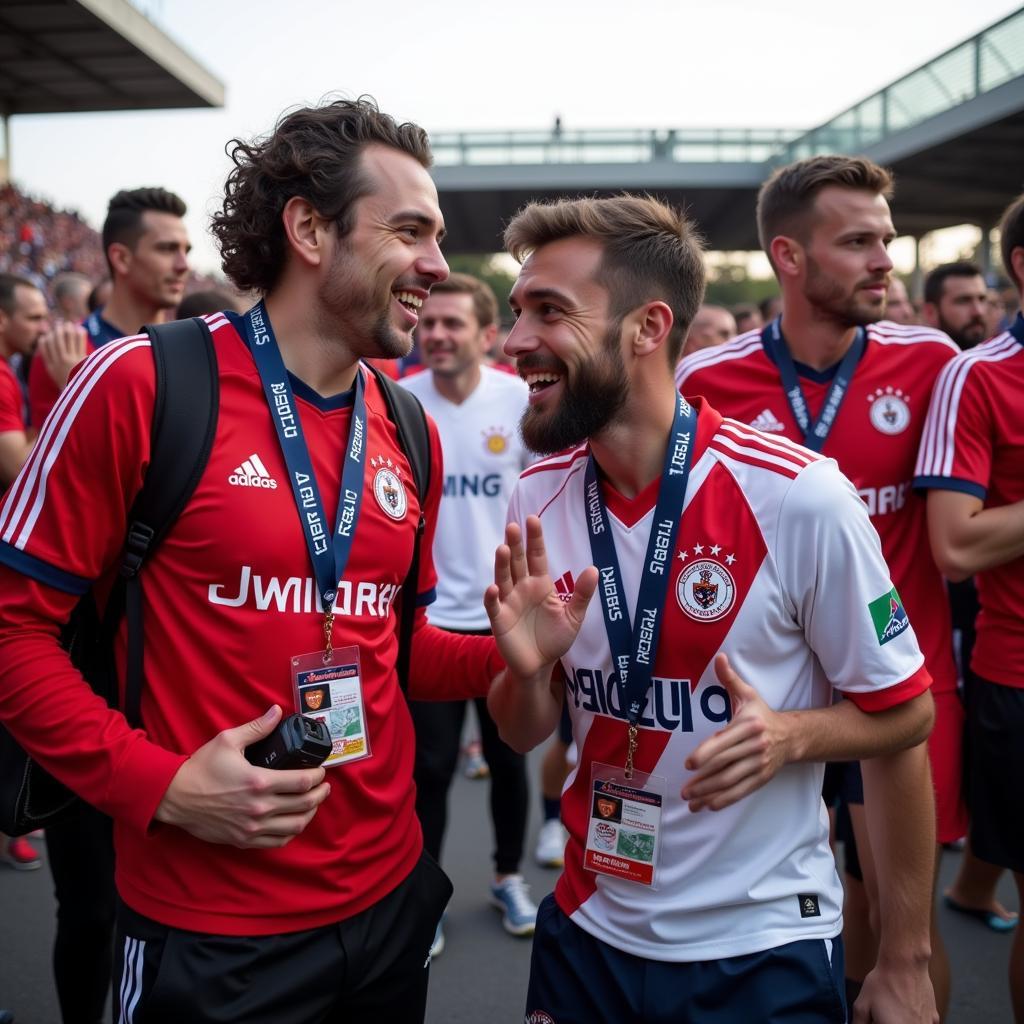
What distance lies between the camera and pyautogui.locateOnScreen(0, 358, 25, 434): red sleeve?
13.1 feet

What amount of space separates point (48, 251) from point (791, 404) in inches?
984

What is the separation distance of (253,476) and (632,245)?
955mm

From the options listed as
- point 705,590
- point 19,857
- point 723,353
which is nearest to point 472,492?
point 723,353

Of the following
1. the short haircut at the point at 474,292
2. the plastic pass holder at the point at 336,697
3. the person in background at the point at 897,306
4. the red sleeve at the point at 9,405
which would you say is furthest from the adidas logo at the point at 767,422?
the person in background at the point at 897,306

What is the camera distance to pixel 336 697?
1960mm

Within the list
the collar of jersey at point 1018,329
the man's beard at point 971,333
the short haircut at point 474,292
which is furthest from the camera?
the man's beard at point 971,333

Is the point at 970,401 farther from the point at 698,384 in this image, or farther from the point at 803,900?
the point at 803,900

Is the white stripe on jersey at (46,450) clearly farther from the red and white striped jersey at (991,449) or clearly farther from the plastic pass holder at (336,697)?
the red and white striped jersey at (991,449)

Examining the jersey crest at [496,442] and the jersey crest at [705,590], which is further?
the jersey crest at [496,442]

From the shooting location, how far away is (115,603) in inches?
75.2

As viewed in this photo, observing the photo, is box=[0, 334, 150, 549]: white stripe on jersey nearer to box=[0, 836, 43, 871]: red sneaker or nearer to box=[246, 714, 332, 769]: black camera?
box=[246, 714, 332, 769]: black camera

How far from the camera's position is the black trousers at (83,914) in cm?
293

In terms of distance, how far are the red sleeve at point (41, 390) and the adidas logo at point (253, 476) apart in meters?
2.44

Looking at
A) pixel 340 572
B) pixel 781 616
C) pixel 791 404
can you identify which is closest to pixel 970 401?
pixel 791 404
